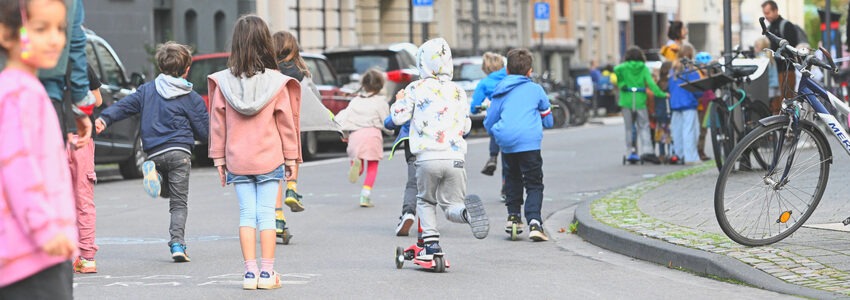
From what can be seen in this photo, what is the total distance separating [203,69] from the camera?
22.0m

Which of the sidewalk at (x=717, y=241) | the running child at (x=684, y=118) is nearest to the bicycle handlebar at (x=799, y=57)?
the sidewalk at (x=717, y=241)

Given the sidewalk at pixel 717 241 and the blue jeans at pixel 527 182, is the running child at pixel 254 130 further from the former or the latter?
the blue jeans at pixel 527 182

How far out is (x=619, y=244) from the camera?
404 inches

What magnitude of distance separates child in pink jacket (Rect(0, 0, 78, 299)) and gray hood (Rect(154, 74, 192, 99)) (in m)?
5.64

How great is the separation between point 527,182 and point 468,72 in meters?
20.3

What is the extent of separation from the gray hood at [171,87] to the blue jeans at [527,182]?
2.43 m

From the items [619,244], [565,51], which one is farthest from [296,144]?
[565,51]

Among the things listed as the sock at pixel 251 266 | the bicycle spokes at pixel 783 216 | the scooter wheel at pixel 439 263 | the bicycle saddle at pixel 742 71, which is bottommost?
the scooter wheel at pixel 439 263

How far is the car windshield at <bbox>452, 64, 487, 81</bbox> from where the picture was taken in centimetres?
3120

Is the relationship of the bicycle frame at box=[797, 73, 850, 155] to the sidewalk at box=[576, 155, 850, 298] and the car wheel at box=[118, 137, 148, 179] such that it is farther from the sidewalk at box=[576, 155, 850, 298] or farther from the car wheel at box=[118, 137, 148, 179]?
the car wheel at box=[118, 137, 148, 179]

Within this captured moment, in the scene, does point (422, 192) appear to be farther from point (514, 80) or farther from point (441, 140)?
point (514, 80)

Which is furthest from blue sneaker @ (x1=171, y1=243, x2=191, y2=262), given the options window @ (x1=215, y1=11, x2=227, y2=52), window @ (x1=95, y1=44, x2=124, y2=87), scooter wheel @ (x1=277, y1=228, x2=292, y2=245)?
window @ (x1=215, y1=11, x2=227, y2=52)

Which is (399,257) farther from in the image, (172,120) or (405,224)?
(405,224)

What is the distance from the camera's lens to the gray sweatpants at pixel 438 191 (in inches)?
369
